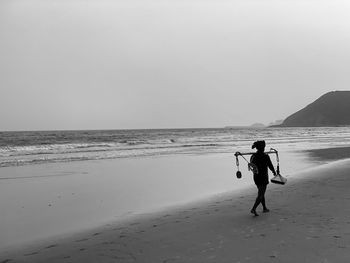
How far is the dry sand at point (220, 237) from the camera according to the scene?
6293 mm

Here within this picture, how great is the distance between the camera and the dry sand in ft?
20.6

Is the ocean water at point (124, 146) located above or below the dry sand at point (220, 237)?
above

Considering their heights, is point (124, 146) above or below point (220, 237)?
above

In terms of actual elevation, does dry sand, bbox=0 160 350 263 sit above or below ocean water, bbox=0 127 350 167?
below

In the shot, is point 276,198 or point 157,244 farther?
point 276,198

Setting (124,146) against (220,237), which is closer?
(220,237)

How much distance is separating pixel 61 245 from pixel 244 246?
3461mm

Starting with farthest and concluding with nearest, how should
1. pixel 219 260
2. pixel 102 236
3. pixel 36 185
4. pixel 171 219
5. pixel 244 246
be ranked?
1. pixel 36 185
2. pixel 171 219
3. pixel 102 236
4. pixel 244 246
5. pixel 219 260

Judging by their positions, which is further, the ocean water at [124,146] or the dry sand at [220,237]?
the ocean water at [124,146]

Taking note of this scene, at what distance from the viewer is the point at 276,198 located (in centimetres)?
1107

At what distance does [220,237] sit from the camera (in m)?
7.35

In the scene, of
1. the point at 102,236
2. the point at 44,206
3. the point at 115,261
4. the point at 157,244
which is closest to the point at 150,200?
the point at 44,206

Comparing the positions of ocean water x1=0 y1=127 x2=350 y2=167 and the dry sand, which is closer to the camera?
the dry sand

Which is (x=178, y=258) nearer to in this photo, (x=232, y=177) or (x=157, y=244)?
(x=157, y=244)
